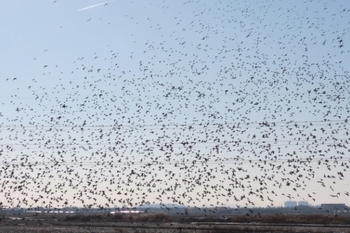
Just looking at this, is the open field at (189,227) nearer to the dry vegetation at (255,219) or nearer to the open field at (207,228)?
the open field at (207,228)

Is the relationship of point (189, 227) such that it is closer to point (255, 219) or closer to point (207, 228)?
point (207, 228)

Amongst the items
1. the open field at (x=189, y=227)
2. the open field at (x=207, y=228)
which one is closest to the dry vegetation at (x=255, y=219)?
the open field at (x=189, y=227)

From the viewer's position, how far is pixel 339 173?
160 ft

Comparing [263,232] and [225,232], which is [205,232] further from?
[263,232]

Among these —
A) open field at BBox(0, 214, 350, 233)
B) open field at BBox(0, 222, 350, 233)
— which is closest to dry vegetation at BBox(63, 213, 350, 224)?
open field at BBox(0, 214, 350, 233)

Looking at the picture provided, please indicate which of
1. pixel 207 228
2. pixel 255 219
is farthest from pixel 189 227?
pixel 255 219

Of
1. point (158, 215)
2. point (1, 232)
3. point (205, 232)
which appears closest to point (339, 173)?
point (205, 232)


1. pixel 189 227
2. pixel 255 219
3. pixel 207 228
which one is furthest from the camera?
pixel 255 219

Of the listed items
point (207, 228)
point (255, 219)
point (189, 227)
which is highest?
point (207, 228)

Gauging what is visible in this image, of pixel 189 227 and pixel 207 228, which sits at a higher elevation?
pixel 207 228

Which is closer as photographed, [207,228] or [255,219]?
[207,228]

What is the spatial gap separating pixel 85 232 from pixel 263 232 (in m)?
13.0

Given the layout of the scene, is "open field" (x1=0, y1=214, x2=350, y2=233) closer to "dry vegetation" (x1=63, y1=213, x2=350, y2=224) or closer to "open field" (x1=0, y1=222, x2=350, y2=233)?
"open field" (x1=0, y1=222, x2=350, y2=233)

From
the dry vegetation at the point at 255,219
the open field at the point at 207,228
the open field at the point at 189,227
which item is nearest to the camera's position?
the open field at the point at 207,228
